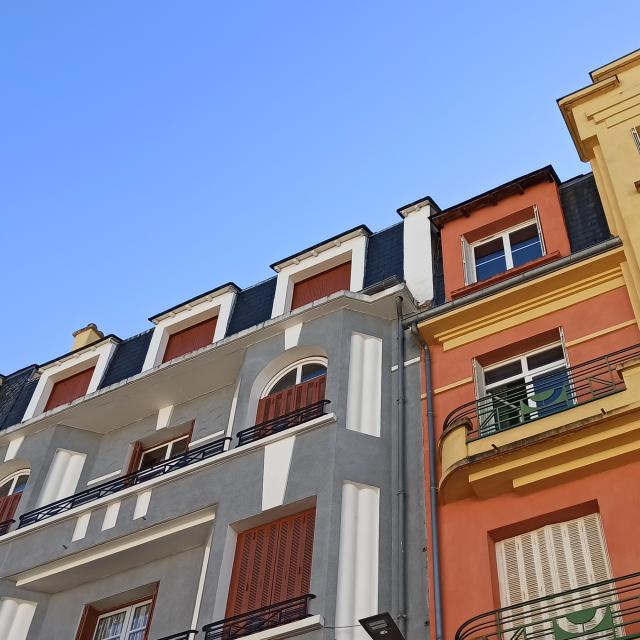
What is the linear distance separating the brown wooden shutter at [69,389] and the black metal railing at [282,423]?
7.38 m

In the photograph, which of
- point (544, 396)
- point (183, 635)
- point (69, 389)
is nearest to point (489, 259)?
point (544, 396)

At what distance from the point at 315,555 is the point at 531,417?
3917 millimetres

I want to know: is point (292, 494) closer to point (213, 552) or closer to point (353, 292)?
point (213, 552)

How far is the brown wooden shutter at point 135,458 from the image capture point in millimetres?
19489

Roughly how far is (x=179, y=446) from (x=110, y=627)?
3.99m

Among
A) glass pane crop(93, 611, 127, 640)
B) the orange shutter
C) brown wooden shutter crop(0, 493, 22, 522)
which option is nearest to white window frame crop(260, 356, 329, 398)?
the orange shutter

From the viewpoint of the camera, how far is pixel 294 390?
57.7ft

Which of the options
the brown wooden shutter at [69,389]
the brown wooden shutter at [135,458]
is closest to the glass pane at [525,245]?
the brown wooden shutter at [135,458]

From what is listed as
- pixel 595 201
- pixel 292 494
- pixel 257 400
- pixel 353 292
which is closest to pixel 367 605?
pixel 292 494

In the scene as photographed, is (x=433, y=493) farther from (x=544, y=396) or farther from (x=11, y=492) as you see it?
(x=11, y=492)

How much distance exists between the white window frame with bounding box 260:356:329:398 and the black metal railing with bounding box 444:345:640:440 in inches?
135

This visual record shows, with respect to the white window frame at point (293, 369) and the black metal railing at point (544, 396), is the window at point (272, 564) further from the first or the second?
the white window frame at point (293, 369)

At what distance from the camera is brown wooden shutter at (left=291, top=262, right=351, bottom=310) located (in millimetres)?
20250

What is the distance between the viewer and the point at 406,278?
18922 millimetres
